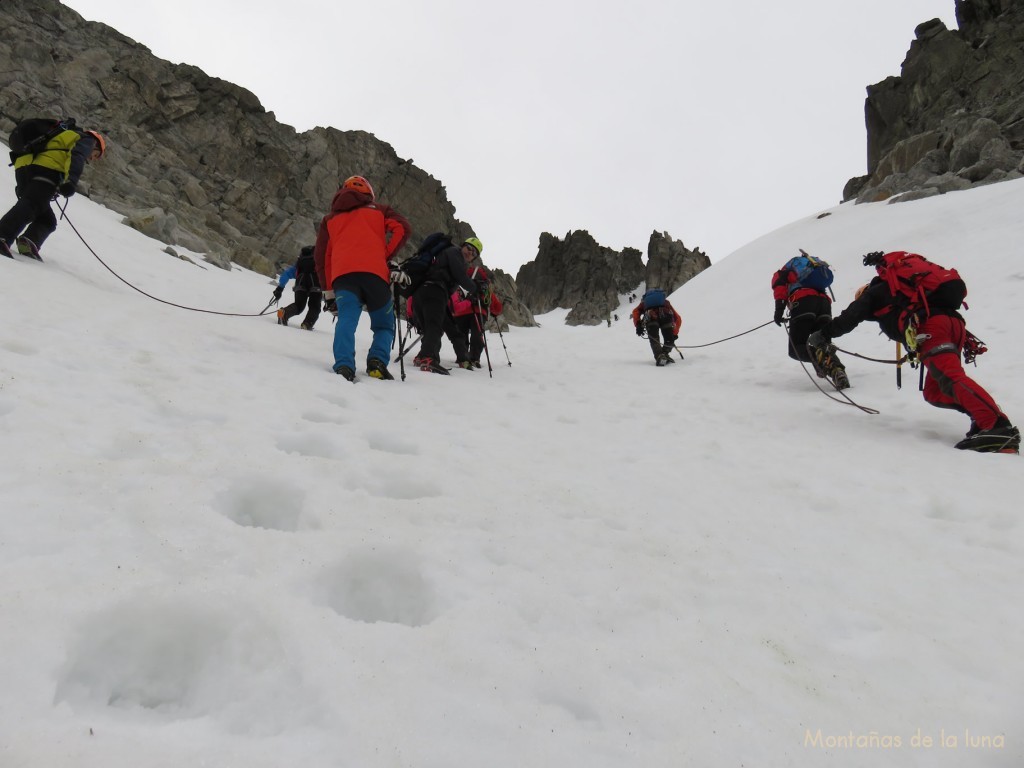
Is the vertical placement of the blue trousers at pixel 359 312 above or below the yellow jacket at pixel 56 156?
below

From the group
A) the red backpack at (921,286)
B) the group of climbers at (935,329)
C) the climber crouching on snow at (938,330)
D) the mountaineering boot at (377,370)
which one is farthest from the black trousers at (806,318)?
the mountaineering boot at (377,370)

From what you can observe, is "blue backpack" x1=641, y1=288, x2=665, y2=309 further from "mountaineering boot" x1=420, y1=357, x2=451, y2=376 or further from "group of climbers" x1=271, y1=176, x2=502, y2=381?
"mountaineering boot" x1=420, y1=357, x2=451, y2=376

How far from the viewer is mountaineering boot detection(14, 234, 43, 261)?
6430 millimetres

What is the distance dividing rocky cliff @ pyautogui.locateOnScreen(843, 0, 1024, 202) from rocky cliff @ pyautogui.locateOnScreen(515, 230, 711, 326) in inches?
1192

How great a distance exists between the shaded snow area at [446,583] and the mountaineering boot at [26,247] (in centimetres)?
222

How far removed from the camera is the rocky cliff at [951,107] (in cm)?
2905

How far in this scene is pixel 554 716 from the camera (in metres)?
1.64

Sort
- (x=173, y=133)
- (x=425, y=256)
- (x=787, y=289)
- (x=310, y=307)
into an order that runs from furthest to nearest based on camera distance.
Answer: (x=173, y=133) < (x=310, y=307) < (x=787, y=289) < (x=425, y=256)

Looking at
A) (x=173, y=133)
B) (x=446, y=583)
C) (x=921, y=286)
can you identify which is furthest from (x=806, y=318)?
(x=173, y=133)

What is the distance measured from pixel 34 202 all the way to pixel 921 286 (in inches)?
403

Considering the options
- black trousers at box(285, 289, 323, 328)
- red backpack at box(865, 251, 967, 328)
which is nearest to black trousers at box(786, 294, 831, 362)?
red backpack at box(865, 251, 967, 328)

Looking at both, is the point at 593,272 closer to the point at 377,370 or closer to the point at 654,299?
the point at 654,299

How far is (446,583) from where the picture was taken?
220 cm

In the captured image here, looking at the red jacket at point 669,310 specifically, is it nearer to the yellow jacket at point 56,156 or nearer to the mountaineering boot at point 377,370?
the mountaineering boot at point 377,370
